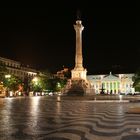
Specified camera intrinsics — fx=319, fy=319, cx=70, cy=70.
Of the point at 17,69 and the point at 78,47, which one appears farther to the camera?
the point at 17,69

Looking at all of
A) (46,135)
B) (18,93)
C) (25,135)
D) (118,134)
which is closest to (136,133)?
(118,134)

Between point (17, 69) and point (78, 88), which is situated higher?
point (17, 69)

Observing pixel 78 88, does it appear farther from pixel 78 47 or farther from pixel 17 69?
pixel 17 69

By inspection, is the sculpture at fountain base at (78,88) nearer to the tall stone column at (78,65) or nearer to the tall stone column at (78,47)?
the tall stone column at (78,65)

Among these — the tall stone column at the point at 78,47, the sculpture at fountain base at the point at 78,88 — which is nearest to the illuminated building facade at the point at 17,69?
the tall stone column at the point at 78,47

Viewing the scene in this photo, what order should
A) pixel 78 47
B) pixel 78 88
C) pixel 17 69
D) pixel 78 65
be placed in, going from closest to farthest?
pixel 78 88 → pixel 78 65 → pixel 78 47 → pixel 17 69

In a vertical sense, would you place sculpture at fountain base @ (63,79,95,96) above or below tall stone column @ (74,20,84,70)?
below

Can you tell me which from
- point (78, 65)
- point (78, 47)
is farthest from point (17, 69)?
point (78, 65)

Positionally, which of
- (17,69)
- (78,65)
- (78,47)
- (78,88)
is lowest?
(78,88)

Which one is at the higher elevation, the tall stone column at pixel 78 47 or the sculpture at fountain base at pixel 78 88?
the tall stone column at pixel 78 47

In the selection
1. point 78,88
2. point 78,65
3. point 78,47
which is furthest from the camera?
point 78,47

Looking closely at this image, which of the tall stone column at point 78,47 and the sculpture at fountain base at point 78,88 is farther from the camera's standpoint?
the tall stone column at point 78,47

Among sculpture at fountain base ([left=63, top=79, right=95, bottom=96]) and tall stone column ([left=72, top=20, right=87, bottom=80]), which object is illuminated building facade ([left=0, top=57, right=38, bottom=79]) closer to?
tall stone column ([left=72, top=20, right=87, bottom=80])

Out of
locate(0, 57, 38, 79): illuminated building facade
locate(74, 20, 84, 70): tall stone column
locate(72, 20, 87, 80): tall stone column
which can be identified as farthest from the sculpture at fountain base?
locate(0, 57, 38, 79): illuminated building facade
